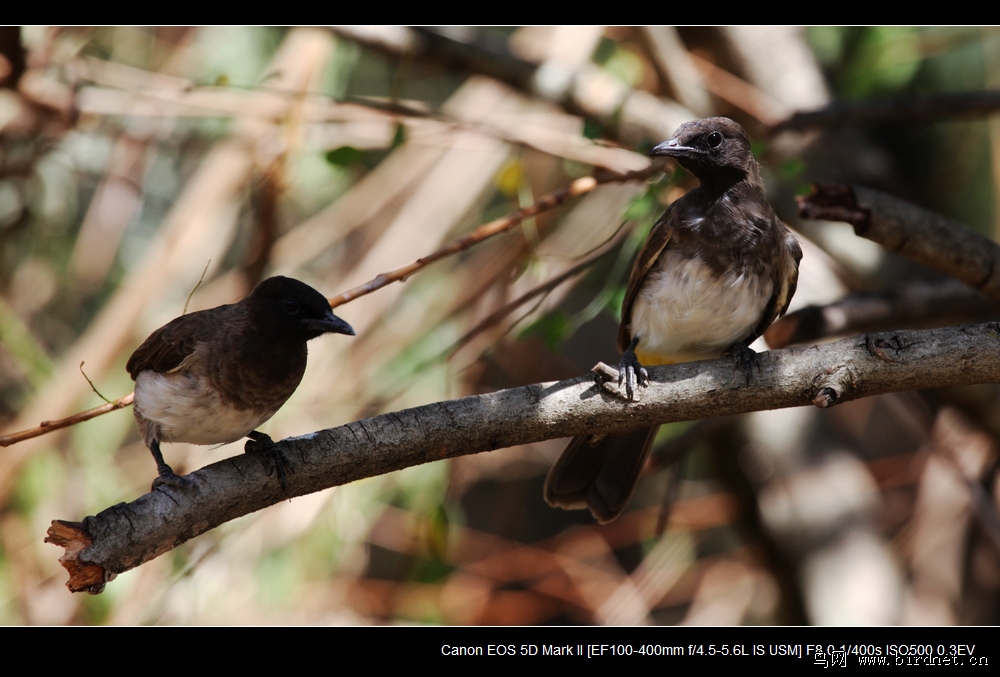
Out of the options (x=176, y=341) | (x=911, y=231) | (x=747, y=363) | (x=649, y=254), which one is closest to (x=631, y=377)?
(x=747, y=363)

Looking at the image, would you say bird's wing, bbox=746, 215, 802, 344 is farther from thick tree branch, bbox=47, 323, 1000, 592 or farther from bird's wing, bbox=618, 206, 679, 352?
thick tree branch, bbox=47, 323, 1000, 592

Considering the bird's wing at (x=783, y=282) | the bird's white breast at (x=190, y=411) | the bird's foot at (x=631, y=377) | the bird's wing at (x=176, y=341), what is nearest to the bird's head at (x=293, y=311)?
the bird's wing at (x=176, y=341)

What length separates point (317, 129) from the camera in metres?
4.49

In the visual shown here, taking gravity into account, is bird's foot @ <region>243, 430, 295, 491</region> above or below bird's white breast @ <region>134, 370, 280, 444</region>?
below

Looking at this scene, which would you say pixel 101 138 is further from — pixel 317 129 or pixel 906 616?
pixel 906 616

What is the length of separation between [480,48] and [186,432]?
240 centimetres

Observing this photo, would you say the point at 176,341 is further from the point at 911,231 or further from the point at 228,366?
the point at 911,231

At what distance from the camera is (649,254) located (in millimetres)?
2982

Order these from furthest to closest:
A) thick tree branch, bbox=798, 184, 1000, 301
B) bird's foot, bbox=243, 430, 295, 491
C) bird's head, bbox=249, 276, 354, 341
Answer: thick tree branch, bbox=798, 184, 1000, 301
bird's head, bbox=249, 276, 354, 341
bird's foot, bbox=243, 430, 295, 491

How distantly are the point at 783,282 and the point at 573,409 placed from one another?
1200 millimetres

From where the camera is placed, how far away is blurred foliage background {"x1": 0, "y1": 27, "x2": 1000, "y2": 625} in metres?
3.99

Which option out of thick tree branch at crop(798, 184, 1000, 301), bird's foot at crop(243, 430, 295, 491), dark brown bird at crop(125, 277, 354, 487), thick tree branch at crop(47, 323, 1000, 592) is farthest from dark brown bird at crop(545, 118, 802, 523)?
bird's foot at crop(243, 430, 295, 491)

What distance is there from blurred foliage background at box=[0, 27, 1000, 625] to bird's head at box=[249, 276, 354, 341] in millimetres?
671
